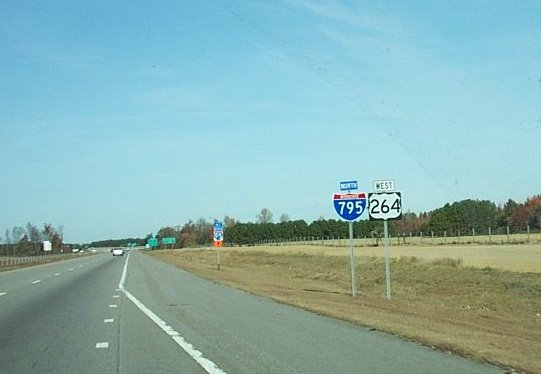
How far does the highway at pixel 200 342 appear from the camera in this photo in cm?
1085

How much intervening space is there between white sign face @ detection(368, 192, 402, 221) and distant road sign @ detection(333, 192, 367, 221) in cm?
102

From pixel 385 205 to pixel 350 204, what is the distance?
4.99 feet

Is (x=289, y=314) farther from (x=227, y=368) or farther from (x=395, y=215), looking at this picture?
(x=227, y=368)

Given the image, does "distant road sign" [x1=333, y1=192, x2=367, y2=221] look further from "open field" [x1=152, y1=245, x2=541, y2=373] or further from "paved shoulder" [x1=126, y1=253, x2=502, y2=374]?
"paved shoulder" [x1=126, y1=253, x2=502, y2=374]

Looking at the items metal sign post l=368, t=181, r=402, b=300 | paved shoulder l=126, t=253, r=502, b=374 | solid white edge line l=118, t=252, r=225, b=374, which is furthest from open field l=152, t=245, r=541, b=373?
solid white edge line l=118, t=252, r=225, b=374

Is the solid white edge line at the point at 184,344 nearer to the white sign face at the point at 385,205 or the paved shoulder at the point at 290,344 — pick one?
the paved shoulder at the point at 290,344

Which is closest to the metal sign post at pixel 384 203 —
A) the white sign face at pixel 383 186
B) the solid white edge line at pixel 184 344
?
the white sign face at pixel 383 186

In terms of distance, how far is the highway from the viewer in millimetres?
10852

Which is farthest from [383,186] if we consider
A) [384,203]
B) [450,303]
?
[450,303]

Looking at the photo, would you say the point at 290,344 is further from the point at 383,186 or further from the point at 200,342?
the point at 383,186

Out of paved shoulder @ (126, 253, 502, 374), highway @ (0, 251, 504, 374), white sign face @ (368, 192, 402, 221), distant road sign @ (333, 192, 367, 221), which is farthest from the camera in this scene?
distant road sign @ (333, 192, 367, 221)

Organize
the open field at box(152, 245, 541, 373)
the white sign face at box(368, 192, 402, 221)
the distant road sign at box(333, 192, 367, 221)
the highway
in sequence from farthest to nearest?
1. the distant road sign at box(333, 192, 367, 221)
2. the white sign face at box(368, 192, 402, 221)
3. the open field at box(152, 245, 541, 373)
4. the highway

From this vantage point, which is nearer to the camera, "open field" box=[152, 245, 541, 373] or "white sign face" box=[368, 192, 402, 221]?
"open field" box=[152, 245, 541, 373]

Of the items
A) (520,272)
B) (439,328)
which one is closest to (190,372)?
(439,328)
